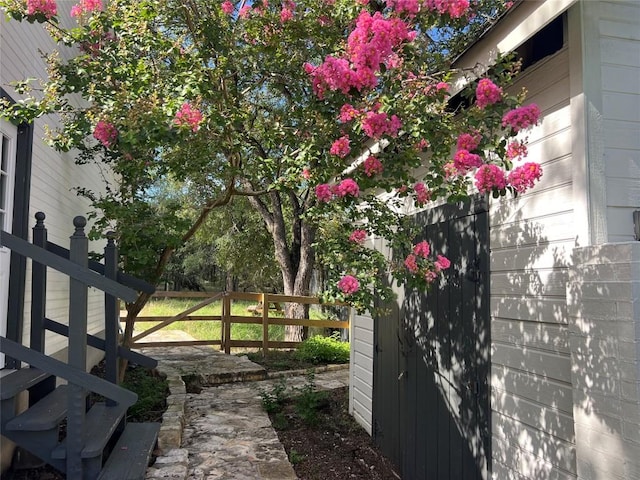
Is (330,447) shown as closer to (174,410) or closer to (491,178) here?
(174,410)

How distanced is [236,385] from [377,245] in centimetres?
305

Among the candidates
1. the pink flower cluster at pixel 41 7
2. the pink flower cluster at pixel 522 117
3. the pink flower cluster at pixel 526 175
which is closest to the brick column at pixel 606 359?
the pink flower cluster at pixel 526 175

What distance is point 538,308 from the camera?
8.28 ft

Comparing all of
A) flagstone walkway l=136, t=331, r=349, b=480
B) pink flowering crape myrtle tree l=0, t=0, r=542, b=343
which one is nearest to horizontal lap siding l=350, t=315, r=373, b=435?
flagstone walkway l=136, t=331, r=349, b=480

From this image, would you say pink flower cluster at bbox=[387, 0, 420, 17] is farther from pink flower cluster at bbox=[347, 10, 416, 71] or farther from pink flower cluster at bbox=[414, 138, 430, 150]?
pink flower cluster at bbox=[414, 138, 430, 150]

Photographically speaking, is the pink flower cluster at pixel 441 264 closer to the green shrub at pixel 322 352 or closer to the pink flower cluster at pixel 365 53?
the pink flower cluster at pixel 365 53

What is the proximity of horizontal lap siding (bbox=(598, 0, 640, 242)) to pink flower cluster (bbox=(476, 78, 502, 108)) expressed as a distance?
0.47 metres

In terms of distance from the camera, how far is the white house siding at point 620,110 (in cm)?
221

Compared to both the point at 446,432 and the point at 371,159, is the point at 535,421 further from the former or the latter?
the point at 371,159

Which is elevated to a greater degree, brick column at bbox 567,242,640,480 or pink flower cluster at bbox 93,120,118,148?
pink flower cluster at bbox 93,120,118,148

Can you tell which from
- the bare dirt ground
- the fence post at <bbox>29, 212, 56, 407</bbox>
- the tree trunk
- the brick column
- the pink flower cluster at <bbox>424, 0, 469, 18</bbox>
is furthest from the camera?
the tree trunk

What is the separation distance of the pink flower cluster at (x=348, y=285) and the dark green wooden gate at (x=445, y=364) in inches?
25.3

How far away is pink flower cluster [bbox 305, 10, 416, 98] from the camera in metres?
2.45

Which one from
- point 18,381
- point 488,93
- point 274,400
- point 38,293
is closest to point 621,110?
point 488,93
